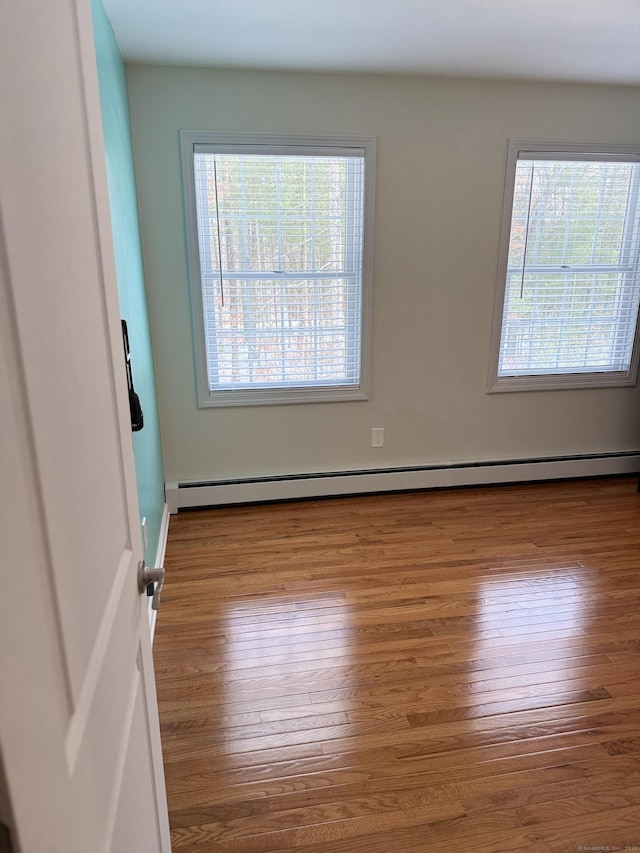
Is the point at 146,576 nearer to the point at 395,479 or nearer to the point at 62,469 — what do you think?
the point at 62,469

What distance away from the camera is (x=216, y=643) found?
7.53 ft

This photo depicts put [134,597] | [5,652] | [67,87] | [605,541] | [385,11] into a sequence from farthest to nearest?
[605,541]
[385,11]
[134,597]
[67,87]
[5,652]

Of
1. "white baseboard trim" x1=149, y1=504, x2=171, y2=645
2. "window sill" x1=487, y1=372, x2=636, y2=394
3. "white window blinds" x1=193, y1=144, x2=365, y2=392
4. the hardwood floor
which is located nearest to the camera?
the hardwood floor

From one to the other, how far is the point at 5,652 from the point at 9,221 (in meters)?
0.36

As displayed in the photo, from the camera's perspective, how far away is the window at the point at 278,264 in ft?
10.1

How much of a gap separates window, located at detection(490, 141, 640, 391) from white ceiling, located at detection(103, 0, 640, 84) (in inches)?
20.6

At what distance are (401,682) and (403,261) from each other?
2.33m

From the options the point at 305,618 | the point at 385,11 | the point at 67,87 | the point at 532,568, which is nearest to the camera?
the point at 67,87

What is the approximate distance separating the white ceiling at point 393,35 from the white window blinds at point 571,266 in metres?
0.54

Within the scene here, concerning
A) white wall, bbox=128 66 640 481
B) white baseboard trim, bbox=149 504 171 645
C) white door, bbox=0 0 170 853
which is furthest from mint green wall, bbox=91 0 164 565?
white door, bbox=0 0 170 853

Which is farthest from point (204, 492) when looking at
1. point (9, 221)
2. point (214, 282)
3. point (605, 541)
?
point (9, 221)

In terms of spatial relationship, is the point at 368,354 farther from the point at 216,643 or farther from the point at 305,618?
the point at 216,643

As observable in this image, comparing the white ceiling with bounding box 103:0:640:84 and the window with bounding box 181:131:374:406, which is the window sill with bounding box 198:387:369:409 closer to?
the window with bounding box 181:131:374:406

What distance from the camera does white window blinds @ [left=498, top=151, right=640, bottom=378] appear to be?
3439mm
